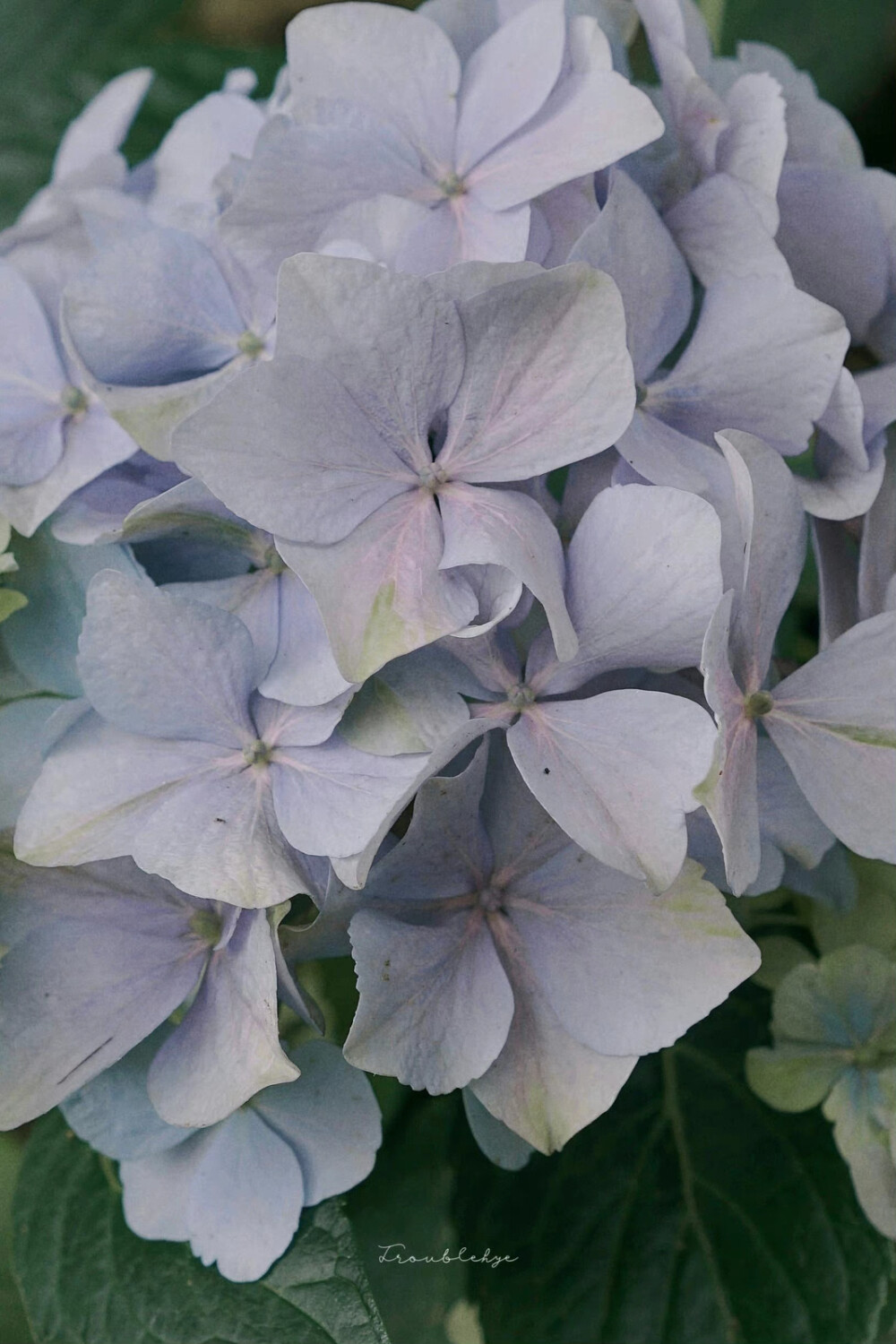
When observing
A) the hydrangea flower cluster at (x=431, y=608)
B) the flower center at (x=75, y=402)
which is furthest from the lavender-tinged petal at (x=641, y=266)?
the flower center at (x=75, y=402)

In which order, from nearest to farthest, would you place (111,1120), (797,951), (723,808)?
(723,808) < (111,1120) < (797,951)

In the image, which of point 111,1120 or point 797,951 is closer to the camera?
point 111,1120

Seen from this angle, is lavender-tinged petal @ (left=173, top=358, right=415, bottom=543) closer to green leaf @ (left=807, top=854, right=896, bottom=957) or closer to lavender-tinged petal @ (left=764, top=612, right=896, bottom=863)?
lavender-tinged petal @ (left=764, top=612, right=896, bottom=863)

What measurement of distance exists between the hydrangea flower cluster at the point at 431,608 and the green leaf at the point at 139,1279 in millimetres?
33

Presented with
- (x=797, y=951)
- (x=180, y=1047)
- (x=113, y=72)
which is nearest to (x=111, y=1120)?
(x=180, y=1047)

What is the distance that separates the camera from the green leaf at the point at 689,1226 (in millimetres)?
611

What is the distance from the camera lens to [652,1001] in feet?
1.42

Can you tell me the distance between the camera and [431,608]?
0.40 metres

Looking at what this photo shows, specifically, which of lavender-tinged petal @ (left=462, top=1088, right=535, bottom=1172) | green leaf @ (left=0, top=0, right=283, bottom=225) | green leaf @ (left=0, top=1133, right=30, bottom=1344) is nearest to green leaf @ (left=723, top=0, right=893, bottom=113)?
green leaf @ (left=0, top=0, right=283, bottom=225)

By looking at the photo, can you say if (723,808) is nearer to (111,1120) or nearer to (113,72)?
(111,1120)

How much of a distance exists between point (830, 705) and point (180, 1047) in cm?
25

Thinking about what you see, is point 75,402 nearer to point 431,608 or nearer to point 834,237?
point 431,608

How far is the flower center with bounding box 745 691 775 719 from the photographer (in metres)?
0.43

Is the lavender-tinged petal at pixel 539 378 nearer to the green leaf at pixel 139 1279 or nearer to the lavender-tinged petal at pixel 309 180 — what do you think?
the lavender-tinged petal at pixel 309 180
